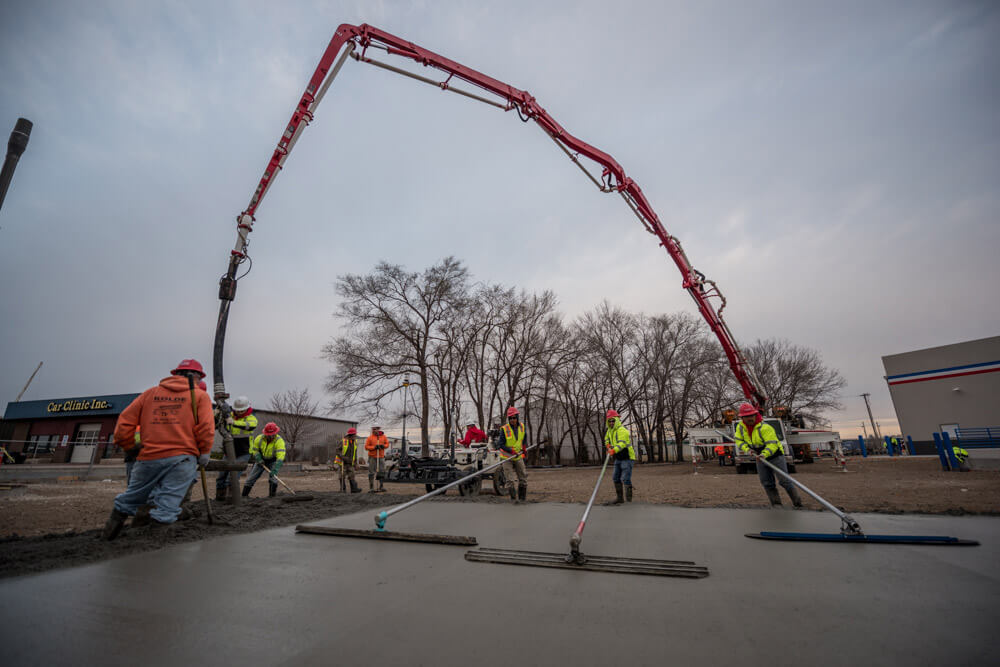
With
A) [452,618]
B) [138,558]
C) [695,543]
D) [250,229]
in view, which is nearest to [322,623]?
[452,618]

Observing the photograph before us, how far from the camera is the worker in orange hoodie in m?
4.27

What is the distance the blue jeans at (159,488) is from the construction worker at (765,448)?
7895mm

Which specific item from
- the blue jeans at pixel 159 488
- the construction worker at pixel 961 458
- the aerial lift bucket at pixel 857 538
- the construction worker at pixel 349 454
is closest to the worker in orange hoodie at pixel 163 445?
Result: the blue jeans at pixel 159 488

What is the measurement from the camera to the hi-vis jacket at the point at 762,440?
23.0ft

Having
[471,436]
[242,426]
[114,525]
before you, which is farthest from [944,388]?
[114,525]

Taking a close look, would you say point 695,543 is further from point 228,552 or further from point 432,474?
point 432,474

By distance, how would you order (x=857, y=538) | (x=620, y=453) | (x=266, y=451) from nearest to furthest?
(x=857, y=538) → (x=620, y=453) → (x=266, y=451)

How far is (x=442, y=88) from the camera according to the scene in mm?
10398

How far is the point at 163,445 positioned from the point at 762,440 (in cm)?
837

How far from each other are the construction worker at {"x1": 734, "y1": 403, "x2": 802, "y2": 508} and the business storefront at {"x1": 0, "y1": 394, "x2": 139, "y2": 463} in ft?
125

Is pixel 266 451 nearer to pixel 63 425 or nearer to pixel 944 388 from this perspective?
pixel 944 388

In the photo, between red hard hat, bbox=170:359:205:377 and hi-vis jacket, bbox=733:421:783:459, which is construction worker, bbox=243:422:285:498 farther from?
hi-vis jacket, bbox=733:421:783:459

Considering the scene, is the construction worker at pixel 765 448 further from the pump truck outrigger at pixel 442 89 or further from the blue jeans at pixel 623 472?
the pump truck outrigger at pixel 442 89

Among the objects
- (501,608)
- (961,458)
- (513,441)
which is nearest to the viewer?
(501,608)
